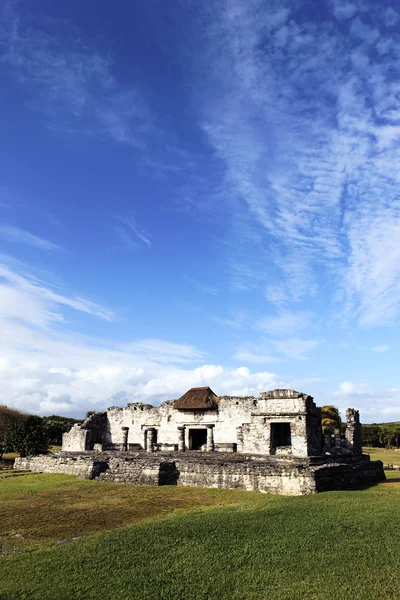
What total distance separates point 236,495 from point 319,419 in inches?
283

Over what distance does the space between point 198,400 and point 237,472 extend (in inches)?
432

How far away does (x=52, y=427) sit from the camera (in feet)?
132

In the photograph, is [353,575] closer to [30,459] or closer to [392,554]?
[392,554]

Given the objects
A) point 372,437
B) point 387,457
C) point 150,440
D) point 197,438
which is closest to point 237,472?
point 150,440

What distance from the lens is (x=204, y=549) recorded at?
7.15 m

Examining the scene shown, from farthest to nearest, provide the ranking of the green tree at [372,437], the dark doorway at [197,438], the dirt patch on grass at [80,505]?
the green tree at [372,437], the dark doorway at [197,438], the dirt patch on grass at [80,505]

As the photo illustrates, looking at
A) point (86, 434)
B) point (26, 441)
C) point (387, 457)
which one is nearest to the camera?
point (86, 434)

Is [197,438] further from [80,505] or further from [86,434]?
→ [80,505]

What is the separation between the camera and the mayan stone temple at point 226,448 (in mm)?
13953

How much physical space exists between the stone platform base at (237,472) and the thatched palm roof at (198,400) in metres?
5.31

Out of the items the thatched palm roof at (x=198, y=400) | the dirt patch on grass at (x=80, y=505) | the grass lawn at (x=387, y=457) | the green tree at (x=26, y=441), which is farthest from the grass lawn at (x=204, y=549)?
the grass lawn at (x=387, y=457)

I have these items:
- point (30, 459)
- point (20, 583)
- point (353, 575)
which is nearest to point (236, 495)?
point (353, 575)

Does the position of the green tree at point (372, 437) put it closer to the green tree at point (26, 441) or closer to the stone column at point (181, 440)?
the stone column at point (181, 440)

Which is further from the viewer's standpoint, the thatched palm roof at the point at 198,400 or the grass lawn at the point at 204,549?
the thatched palm roof at the point at 198,400
